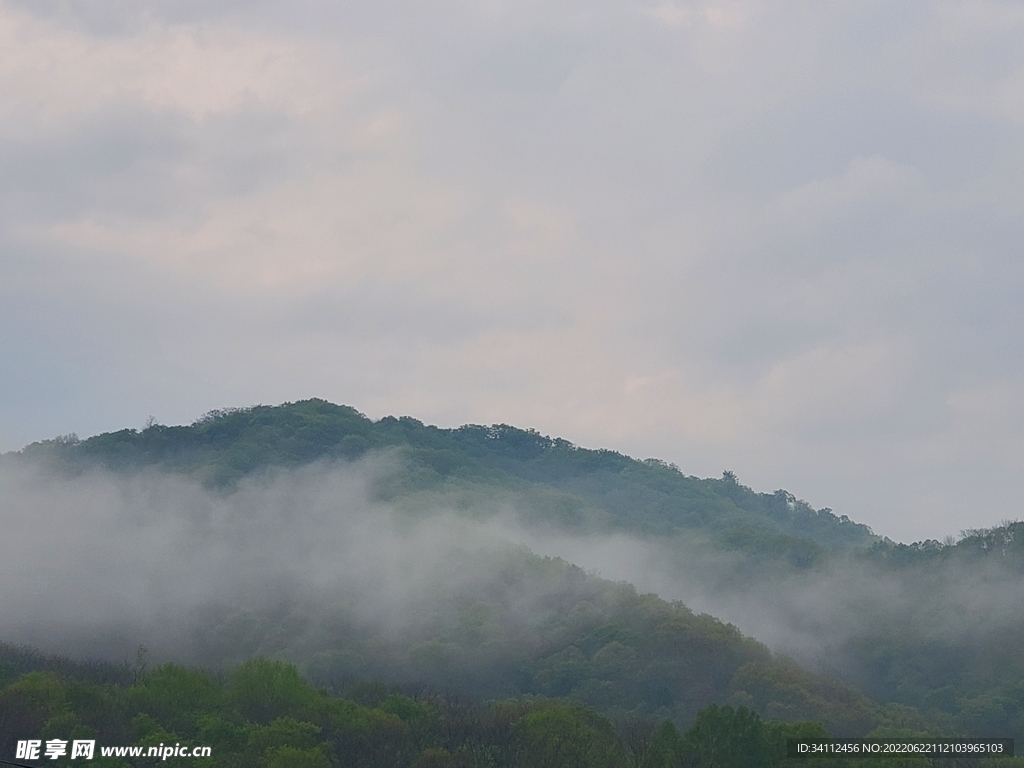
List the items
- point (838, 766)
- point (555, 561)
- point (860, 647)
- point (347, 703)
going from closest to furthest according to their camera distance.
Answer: point (838, 766)
point (347, 703)
point (860, 647)
point (555, 561)

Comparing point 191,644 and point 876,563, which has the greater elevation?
point 876,563

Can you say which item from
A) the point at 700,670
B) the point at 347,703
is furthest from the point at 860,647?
the point at 347,703

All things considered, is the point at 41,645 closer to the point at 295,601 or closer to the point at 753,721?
the point at 295,601

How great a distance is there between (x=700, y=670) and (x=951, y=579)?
194 ft

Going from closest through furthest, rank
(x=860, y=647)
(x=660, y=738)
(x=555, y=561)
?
(x=660, y=738) < (x=860, y=647) < (x=555, y=561)

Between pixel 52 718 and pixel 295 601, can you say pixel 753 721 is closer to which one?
pixel 52 718

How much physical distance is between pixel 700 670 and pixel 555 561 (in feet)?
141

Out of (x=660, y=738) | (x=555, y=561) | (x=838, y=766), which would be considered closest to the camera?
(x=838, y=766)

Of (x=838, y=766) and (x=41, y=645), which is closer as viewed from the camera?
(x=838, y=766)

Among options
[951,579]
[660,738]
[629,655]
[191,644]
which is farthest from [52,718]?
[951,579]

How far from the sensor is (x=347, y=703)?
3706 inches

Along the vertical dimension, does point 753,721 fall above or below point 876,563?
below

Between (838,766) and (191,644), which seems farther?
(191,644)

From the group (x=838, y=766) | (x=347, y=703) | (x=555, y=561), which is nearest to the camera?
(x=838, y=766)
